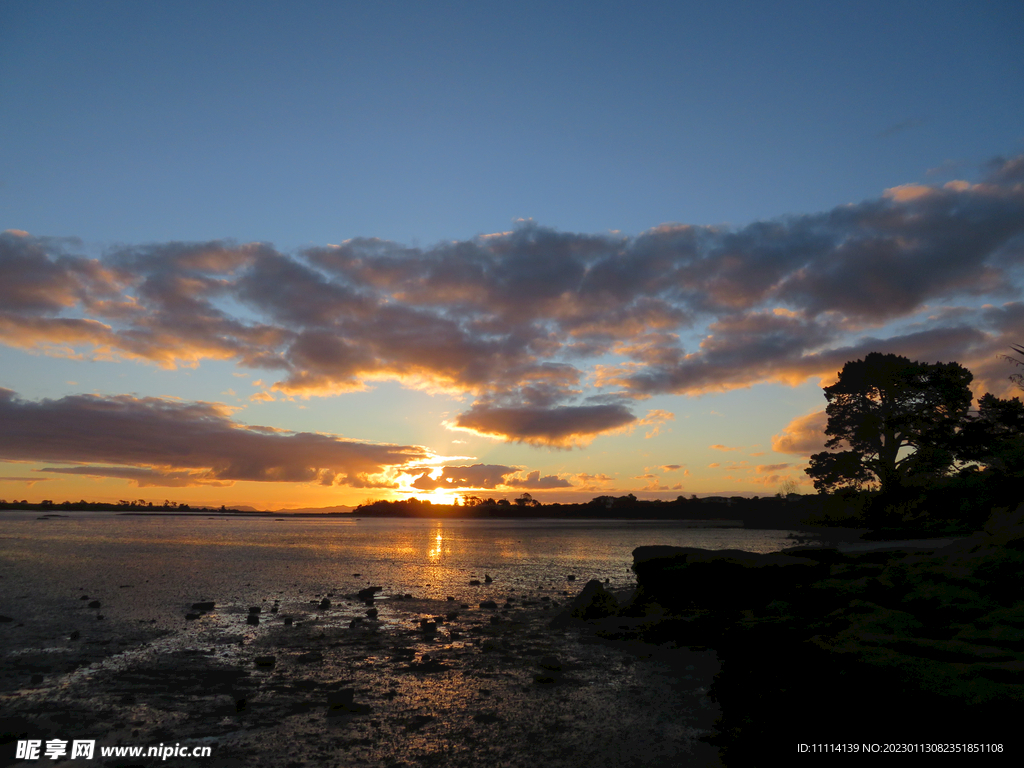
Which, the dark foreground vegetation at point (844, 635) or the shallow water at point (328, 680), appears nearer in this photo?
the dark foreground vegetation at point (844, 635)

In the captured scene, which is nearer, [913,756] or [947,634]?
[913,756]

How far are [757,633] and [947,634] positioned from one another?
357 cm

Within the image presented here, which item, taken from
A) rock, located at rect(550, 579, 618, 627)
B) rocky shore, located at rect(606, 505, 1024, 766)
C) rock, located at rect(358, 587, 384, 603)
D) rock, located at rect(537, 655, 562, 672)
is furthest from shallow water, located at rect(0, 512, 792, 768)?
rocky shore, located at rect(606, 505, 1024, 766)

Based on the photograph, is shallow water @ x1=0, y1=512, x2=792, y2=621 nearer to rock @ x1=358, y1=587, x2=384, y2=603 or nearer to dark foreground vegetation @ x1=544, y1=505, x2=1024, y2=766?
rock @ x1=358, y1=587, x2=384, y2=603

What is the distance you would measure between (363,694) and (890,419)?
161 feet

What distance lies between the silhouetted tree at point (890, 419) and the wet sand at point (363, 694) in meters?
39.1

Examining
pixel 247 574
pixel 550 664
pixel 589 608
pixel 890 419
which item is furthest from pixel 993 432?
pixel 247 574

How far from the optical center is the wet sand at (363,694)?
21.9ft

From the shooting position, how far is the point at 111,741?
22.4 ft

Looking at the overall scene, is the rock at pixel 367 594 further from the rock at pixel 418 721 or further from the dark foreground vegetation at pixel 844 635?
the rock at pixel 418 721

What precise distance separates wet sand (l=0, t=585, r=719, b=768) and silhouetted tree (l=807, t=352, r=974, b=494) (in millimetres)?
39118

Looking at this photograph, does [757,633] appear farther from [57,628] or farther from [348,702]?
[57,628]

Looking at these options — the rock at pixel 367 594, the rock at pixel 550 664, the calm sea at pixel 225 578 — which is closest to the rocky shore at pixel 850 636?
the rock at pixel 550 664

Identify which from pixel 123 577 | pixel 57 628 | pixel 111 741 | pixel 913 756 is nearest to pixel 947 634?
pixel 913 756
